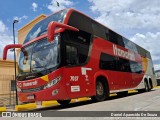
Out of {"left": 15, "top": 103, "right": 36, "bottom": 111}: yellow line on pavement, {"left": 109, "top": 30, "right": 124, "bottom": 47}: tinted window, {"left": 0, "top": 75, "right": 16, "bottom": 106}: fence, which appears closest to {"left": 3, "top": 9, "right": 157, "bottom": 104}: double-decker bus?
{"left": 109, "top": 30, "right": 124, "bottom": 47}: tinted window

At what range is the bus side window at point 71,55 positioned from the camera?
1124 centimetres

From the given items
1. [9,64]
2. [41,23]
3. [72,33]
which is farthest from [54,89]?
[9,64]

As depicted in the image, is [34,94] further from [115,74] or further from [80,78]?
[115,74]

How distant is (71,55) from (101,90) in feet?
10.6

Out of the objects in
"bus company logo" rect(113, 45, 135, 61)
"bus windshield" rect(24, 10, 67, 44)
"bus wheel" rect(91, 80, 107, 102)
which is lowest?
"bus wheel" rect(91, 80, 107, 102)

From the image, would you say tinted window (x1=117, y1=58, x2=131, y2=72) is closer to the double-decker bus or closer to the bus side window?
the double-decker bus

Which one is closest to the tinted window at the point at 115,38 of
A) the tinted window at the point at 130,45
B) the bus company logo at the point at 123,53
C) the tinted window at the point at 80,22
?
the bus company logo at the point at 123,53

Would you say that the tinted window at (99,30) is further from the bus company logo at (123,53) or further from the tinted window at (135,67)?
the tinted window at (135,67)

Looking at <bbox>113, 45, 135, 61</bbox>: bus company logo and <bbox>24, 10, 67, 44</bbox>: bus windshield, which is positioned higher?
<bbox>24, 10, 67, 44</bbox>: bus windshield

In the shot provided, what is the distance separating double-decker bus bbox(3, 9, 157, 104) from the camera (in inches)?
428

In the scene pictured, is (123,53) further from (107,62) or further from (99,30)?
(99,30)

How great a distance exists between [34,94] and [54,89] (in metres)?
1.09

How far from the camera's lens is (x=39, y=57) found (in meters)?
11.6

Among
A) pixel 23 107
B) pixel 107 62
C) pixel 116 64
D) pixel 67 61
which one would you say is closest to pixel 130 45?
pixel 116 64
